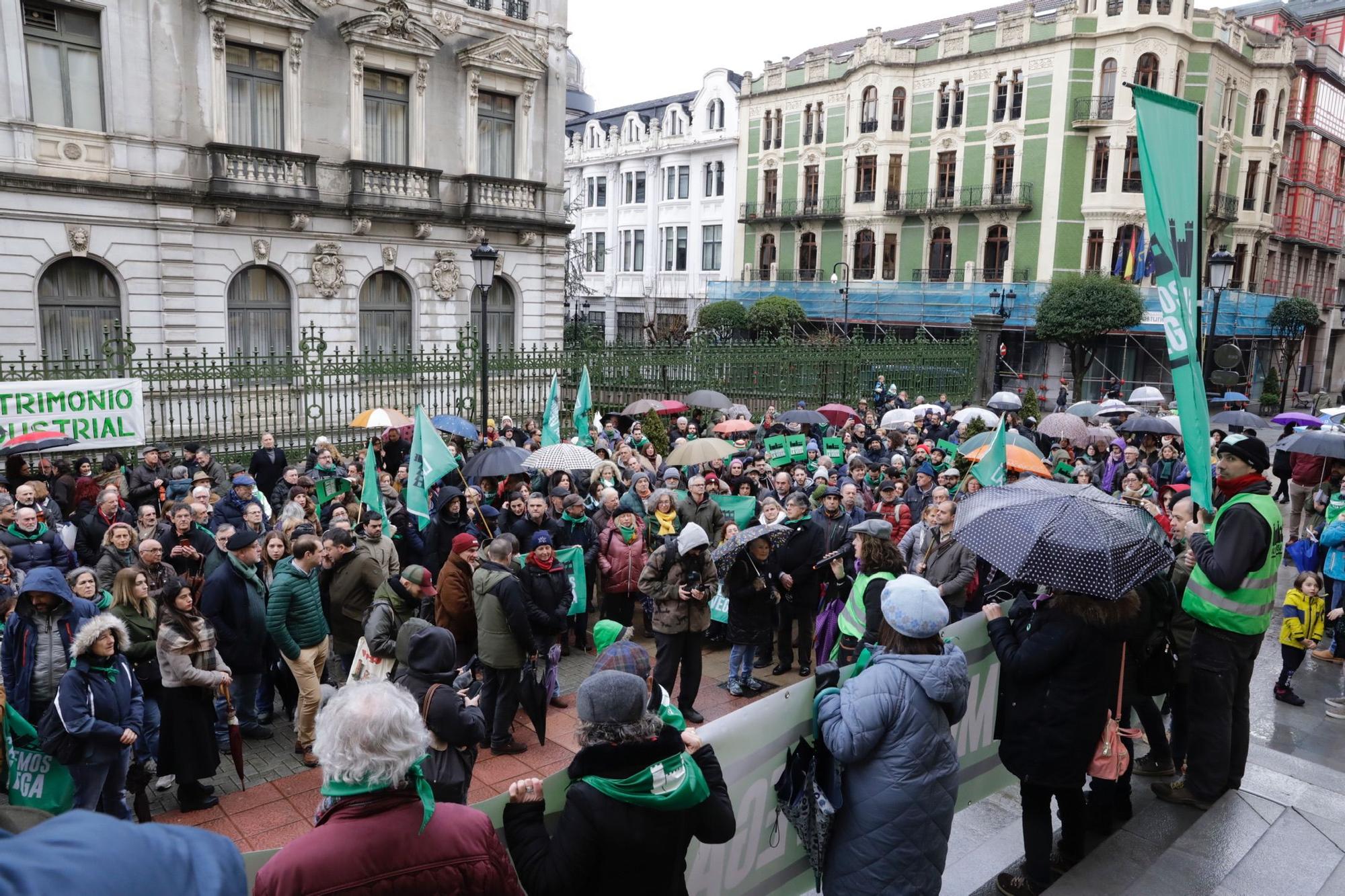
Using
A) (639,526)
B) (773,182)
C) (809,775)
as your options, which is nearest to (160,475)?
(639,526)

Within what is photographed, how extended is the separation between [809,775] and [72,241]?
20919 mm

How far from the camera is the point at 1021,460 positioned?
12.2 metres

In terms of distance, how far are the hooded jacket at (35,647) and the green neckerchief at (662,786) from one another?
419 cm

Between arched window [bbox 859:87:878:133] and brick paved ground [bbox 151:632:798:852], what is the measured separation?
143 feet

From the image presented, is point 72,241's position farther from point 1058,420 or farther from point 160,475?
point 1058,420

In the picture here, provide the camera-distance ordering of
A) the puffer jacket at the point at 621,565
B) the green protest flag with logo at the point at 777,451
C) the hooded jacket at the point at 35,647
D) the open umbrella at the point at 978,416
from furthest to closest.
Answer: the open umbrella at the point at 978,416 → the green protest flag with logo at the point at 777,451 → the puffer jacket at the point at 621,565 → the hooded jacket at the point at 35,647

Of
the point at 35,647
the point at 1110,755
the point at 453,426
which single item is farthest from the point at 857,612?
the point at 453,426

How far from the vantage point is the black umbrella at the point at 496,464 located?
10539 millimetres

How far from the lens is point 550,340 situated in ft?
91.1

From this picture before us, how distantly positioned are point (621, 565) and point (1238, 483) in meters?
5.47

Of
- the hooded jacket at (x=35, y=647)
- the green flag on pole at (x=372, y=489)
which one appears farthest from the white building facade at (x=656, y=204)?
the hooded jacket at (x=35, y=647)

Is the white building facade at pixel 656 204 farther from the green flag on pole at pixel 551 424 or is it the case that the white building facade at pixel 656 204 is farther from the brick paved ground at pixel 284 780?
the brick paved ground at pixel 284 780

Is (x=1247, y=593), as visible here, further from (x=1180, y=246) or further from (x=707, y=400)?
(x=707, y=400)

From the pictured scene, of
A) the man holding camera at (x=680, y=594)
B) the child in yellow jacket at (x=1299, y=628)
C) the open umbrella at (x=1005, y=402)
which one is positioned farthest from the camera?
the open umbrella at (x=1005, y=402)
